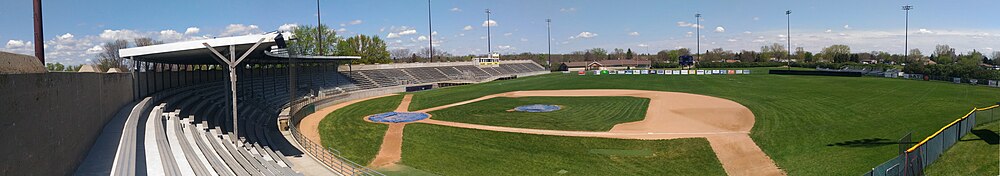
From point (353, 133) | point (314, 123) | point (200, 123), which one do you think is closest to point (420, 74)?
point (314, 123)

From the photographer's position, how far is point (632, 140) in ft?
88.1

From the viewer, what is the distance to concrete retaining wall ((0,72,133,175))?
25.7 ft

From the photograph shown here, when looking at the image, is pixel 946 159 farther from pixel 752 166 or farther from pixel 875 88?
pixel 875 88

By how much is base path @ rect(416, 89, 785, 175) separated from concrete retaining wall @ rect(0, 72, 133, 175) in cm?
1851

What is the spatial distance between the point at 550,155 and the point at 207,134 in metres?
12.4

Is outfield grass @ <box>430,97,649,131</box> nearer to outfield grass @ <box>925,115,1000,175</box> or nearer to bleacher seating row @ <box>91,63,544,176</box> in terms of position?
bleacher seating row @ <box>91,63,544,176</box>

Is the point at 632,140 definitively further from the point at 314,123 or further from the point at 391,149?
the point at 314,123

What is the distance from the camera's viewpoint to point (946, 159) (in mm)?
19719

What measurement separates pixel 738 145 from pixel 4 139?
957 inches

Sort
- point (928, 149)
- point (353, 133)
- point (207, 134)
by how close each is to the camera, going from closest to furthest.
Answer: point (928, 149), point (207, 134), point (353, 133)

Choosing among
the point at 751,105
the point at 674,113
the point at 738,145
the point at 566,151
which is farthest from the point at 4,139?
the point at 751,105

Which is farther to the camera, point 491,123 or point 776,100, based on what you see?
point 776,100

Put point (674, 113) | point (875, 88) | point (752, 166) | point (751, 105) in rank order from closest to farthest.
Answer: point (752, 166)
point (674, 113)
point (751, 105)
point (875, 88)

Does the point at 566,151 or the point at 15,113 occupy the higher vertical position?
the point at 15,113
